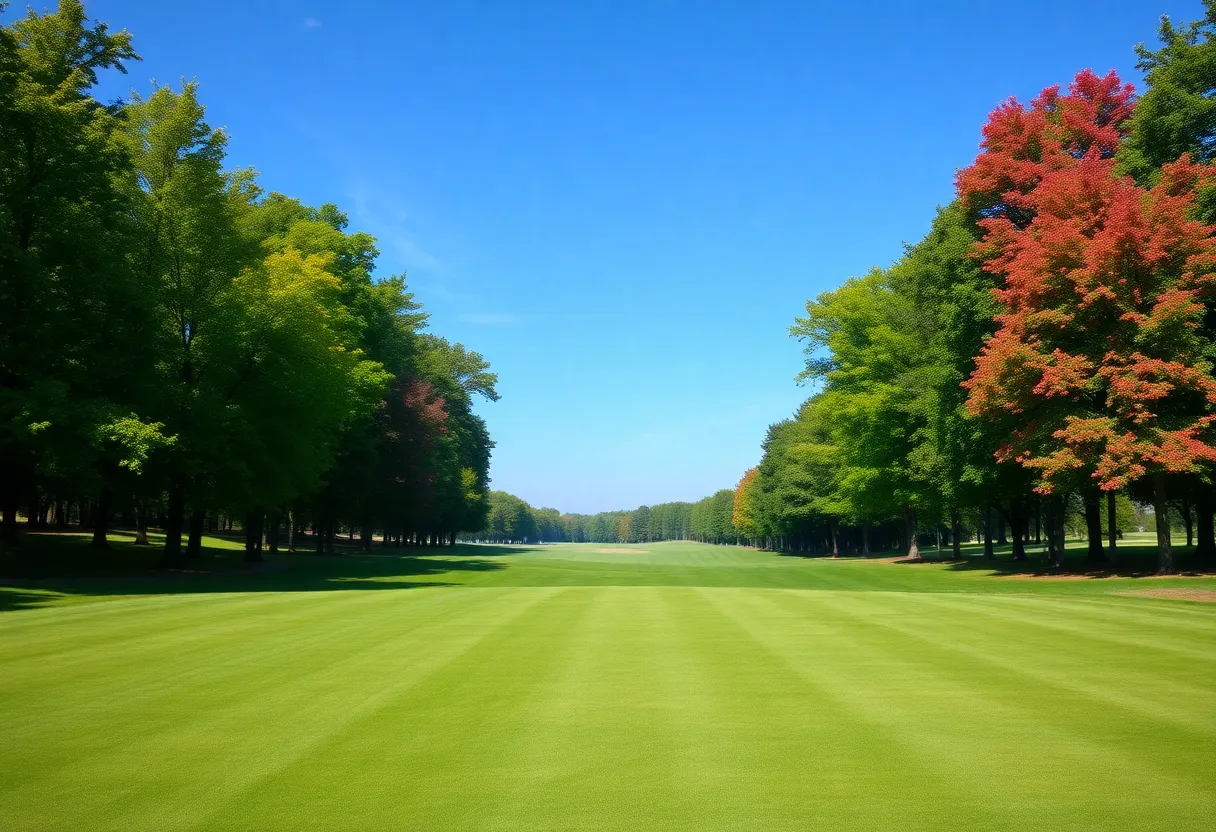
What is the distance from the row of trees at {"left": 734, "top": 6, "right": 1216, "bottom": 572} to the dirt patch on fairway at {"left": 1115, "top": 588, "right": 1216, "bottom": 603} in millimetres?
3746

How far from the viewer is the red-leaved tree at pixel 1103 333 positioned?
1011 inches

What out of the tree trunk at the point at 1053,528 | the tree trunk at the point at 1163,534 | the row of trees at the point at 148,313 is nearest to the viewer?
the row of trees at the point at 148,313

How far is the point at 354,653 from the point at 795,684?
271 inches

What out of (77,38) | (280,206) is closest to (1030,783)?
(77,38)

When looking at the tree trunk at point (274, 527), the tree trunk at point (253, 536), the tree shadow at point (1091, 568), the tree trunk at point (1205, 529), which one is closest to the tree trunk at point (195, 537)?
the tree trunk at point (253, 536)

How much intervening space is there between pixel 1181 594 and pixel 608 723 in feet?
76.7

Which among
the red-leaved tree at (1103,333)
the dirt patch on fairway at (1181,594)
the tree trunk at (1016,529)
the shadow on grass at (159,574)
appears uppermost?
the red-leaved tree at (1103,333)

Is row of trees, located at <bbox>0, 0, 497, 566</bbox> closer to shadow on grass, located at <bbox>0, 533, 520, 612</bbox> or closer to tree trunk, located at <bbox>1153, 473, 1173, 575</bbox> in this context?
shadow on grass, located at <bbox>0, 533, 520, 612</bbox>

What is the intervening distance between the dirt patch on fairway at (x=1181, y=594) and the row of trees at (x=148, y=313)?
108 feet

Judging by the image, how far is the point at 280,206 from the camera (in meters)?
46.5

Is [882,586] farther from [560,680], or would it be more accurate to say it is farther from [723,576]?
[560,680]

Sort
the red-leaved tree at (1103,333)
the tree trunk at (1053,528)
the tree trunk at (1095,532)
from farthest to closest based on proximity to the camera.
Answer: the tree trunk at (1053,528), the tree trunk at (1095,532), the red-leaved tree at (1103,333)

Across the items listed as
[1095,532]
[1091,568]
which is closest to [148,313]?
[1091,568]

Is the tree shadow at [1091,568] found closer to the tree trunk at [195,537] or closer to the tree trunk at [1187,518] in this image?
the tree trunk at [1187,518]
